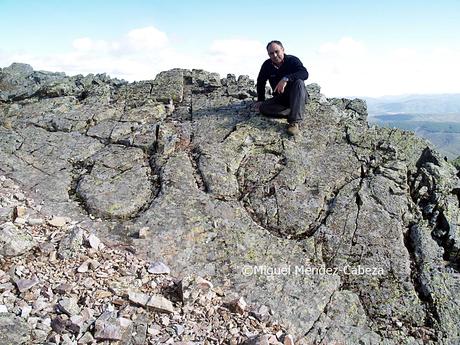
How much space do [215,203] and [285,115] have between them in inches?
239

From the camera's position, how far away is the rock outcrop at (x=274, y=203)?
1055cm

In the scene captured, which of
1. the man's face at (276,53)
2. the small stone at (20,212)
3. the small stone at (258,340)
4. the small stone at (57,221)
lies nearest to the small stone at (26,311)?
the small stone at (57,221)

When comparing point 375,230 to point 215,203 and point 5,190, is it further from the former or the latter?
point 5,190

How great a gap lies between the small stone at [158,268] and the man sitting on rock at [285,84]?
821cm

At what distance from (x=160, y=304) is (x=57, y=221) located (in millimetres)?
4776

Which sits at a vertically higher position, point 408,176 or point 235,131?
point 235,131

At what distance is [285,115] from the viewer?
17.0 m

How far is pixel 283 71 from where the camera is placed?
54.1ft

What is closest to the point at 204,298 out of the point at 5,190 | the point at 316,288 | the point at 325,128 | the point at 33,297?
the point at 316,288

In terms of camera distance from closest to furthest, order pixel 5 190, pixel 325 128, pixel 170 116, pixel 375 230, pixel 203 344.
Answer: pixel 203 344 < pixel 375 230 < pixel 5 190 < pixel 325 128 < pixel 170 116

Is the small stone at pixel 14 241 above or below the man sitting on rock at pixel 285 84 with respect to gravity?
below

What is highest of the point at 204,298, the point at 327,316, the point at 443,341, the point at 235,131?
the point at 235,131

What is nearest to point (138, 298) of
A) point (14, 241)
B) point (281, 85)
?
point (14, 241)

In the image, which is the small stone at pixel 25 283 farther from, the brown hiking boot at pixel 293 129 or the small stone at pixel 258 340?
the brown hiking boot at pixel 293 129
